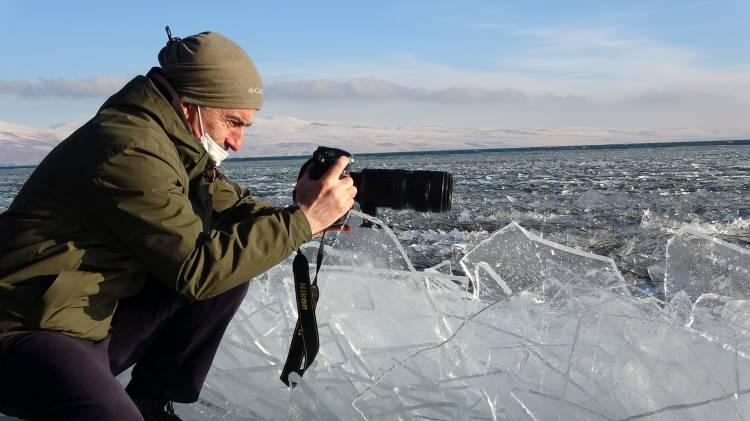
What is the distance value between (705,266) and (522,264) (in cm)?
59

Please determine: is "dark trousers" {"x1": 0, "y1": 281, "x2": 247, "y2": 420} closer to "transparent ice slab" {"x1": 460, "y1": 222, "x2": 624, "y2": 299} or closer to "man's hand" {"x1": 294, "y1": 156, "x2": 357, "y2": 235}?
"man's hand" {"x1": 294, "y1": 156, "x2": 357, "y2": 235}

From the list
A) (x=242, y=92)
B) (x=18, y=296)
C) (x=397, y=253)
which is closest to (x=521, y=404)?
(x=397, y=253)

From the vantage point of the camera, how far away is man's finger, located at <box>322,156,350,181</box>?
1654 millimetres

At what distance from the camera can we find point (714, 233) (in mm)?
5410

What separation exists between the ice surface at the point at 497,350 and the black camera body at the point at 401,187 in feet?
1.28

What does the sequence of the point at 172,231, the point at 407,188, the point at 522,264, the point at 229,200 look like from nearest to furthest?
the point at 172,231, the point at 407,188, the point at 229,200, the point at 522,264

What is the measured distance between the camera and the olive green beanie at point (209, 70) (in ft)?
5.15

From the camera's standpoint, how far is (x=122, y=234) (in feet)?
4.66

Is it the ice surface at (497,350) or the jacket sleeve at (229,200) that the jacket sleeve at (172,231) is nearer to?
the jacket sleeve at (229,200)

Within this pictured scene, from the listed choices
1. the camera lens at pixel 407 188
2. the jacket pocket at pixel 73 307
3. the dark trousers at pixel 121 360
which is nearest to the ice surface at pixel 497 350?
the dark trousers at pixel 121 360

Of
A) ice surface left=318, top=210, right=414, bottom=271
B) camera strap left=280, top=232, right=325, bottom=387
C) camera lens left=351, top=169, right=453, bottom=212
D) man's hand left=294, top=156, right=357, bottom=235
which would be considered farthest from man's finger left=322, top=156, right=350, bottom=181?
ice surface left=318, top=210, right=414, bottom=271

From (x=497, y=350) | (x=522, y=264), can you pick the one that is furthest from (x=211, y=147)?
(x=522, y=264)

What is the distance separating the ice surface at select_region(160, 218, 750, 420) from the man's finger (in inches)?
22.4

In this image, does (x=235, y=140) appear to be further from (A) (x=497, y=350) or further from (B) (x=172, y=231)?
(A) (x=497, y=350)
